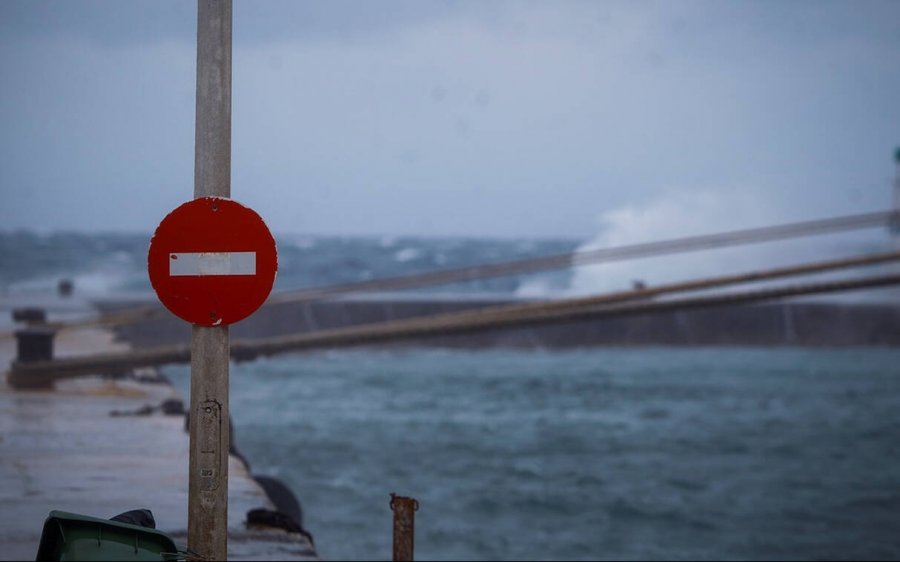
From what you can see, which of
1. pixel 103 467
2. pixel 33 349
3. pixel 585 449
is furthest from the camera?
pixel 585 449

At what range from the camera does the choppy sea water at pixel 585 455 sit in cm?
1177

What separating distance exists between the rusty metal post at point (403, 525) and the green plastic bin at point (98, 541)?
1.83 m

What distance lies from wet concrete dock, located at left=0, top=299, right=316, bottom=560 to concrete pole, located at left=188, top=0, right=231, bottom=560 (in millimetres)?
2341

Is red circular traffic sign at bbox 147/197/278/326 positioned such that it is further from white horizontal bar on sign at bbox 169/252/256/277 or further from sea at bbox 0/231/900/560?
sea at bbox 0/231/900/560

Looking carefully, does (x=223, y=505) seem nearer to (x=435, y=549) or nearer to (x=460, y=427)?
(x=435, y=549)

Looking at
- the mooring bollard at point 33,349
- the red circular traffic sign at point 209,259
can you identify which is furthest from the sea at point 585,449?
the red circular traffic sign at point 209,259

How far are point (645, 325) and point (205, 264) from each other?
2801cm

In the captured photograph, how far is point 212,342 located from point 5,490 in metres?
4.67

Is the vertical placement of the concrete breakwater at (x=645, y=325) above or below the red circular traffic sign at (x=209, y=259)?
above

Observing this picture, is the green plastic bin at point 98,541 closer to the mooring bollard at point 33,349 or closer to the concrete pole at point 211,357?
Result: the concrete pole at point 211,357

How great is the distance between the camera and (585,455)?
1603cm

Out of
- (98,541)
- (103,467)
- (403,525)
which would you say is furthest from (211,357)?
(103,467)

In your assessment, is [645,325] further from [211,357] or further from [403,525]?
[211,357]

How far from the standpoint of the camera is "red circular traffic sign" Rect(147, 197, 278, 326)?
16.8ft
